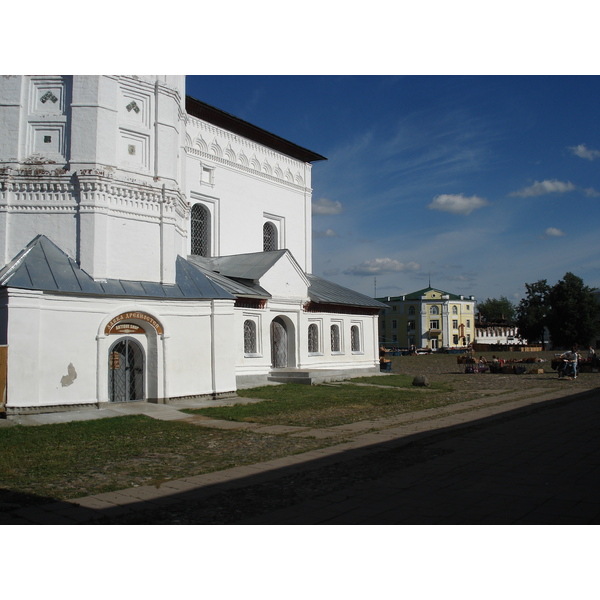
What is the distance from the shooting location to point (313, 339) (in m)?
25.3

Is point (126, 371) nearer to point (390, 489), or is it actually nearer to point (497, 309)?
point (390, 489)

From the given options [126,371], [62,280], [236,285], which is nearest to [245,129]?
[236,285]

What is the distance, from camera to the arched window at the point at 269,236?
1070 inches

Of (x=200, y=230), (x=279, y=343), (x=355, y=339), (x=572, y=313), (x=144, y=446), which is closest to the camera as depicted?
(x=144, y=446)

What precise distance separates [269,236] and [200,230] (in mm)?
4608

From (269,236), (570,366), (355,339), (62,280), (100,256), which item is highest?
(269,236)

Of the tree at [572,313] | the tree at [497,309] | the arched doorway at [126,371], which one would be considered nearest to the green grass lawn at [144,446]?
the arched doorway at [126,371]

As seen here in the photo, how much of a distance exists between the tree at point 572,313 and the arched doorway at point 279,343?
194 ft

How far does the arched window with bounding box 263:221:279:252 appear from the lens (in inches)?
1070

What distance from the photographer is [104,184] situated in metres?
15.7

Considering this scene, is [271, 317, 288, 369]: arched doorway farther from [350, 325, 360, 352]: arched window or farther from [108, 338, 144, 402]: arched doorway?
[108, 338, 144, 402]: arched doorway

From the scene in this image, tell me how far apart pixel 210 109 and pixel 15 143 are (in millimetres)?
9554

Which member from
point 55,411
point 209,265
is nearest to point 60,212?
point 55,411

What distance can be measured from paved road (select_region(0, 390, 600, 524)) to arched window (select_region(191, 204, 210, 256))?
50.7ft
